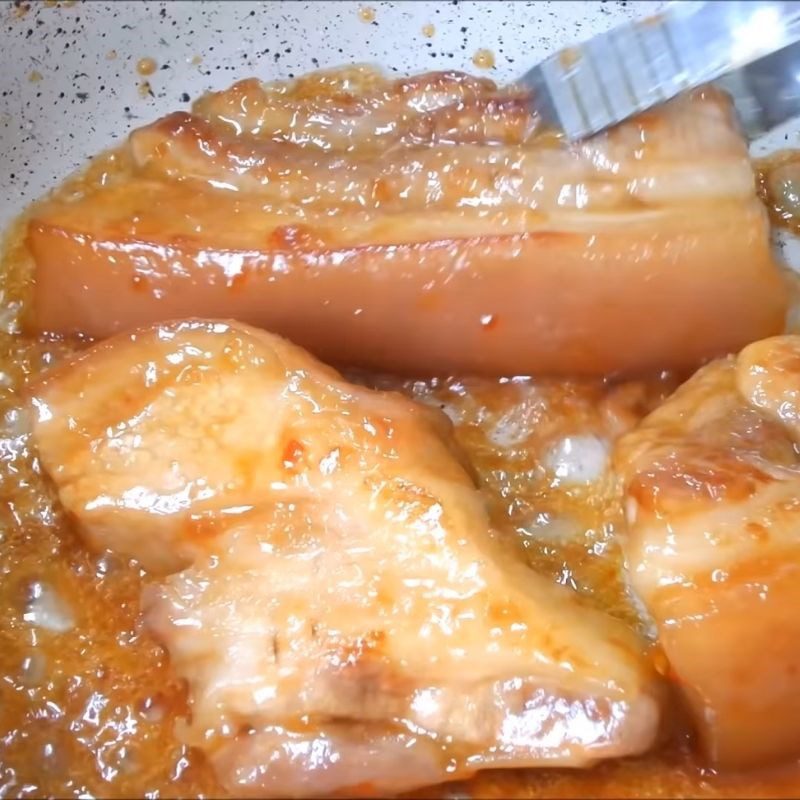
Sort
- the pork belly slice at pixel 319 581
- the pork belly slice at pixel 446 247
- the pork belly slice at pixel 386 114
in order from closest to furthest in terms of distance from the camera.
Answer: the pork belly slice at pixel 319 581 < the pork belly slice at pixel 446 247 < the pork belly slice at pixel 386 114

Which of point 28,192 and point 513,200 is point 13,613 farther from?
point 513,200

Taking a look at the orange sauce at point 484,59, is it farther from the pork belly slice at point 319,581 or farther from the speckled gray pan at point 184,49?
the pork belly slice at point 319,581

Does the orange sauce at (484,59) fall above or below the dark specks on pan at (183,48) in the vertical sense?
below

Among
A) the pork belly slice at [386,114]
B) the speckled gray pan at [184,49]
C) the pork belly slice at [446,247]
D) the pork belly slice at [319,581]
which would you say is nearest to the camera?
the pork belly slice at [319,581]

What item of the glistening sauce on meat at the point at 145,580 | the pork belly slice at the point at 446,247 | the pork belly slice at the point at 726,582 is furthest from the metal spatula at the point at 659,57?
the pork belly slice at the point at 726,582

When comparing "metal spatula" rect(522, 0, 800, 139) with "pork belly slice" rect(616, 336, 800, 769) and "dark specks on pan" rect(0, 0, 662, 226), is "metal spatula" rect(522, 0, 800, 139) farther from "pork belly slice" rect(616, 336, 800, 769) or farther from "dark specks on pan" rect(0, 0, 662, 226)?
"pork belly slice" rect(616, 336, 800, 769)

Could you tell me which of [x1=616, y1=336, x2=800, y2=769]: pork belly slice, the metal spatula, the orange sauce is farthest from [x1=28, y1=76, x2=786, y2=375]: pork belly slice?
the orange sauce
